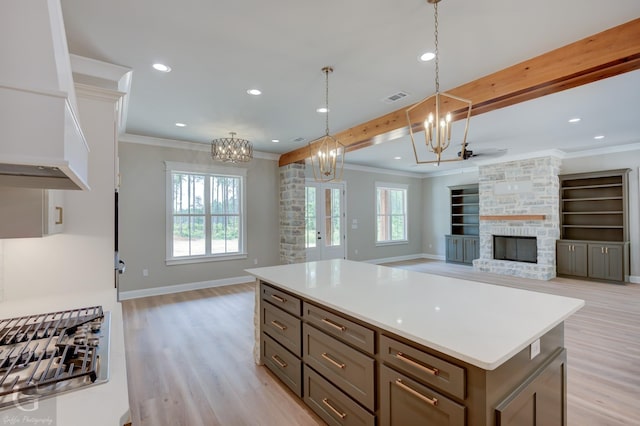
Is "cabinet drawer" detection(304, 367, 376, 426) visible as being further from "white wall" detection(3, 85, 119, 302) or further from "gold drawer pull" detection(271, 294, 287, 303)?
"white wall" detection(3, 85, 119, 302)

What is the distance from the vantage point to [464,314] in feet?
5.22

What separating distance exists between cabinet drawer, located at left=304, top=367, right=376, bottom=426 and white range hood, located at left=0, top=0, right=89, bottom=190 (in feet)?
5.89

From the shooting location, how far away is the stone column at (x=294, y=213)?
6266 millimetres

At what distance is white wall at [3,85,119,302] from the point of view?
2.10 meters

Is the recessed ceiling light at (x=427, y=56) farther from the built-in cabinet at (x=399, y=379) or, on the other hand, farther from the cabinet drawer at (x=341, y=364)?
the cabinet drawer at (x=341, y=364)

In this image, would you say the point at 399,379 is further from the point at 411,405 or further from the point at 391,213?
the point at 391,213

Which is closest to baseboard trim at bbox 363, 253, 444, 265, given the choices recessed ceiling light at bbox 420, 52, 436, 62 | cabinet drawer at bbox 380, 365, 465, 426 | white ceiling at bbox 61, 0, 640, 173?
white ceiling at bbox 61, 0, 640, 173

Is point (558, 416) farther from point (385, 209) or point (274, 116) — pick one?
point (385, 209)

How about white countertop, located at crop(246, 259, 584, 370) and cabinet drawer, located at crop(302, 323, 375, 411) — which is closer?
white countertop, located at crop(246, 259, 584, 370)

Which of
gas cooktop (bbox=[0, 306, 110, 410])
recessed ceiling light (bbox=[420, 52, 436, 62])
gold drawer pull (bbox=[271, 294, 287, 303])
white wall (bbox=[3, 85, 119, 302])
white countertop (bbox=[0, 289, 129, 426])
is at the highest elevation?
recessed ceiling light (bbox=[420, 52, 436, 62])

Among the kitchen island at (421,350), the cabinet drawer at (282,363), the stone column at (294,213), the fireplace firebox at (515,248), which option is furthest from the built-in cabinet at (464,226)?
the cabinet drawer at (282,363)

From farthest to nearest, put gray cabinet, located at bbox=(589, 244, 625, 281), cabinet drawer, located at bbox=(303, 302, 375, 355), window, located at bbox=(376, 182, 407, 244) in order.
Result: window, located at bbox=(376, 182, 407, 244), gray cabinet, located at bbox=(589, 244, 625, 281), cabinet drawer, located at bbox=(303, 302, 375, 355)

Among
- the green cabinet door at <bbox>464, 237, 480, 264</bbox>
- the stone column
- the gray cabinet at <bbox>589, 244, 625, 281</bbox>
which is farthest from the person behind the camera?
the green cabinet door at <bbox>464, 237, 480, 264</bbox>

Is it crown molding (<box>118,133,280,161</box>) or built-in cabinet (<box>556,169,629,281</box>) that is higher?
crown molding (<box>118,133,280,161</box>)
